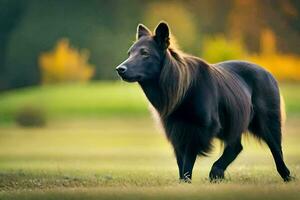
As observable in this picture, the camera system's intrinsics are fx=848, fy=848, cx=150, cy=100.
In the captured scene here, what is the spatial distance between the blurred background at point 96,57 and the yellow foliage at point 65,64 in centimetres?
2

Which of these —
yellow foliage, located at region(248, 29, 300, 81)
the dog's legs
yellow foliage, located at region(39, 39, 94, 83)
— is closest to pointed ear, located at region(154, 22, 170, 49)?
the dog's legs

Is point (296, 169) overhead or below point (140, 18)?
below

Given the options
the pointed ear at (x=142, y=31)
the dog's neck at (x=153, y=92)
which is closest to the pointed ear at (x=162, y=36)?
the pointed ear at (x=142, y=31)

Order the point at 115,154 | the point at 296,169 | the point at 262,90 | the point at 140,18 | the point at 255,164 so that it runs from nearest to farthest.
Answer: the point at 262,90 < the point at 296,169 < the point at 255,164 < the point at 115,154 < the point at 140,18

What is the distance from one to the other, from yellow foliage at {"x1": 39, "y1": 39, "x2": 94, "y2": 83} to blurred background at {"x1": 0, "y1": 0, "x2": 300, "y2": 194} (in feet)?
0.07

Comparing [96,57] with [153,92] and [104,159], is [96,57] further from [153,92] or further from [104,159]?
[153,92]

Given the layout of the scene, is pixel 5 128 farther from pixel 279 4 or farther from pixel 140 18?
pixel 279 4

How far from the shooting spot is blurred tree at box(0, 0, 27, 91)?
53.2 feet

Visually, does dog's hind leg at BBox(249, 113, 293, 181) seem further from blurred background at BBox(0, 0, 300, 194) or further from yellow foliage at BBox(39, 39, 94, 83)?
yellow foliage at BBox(39, 39, 94, 83)

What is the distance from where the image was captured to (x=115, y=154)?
1518cm

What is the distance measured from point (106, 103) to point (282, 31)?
7192mm

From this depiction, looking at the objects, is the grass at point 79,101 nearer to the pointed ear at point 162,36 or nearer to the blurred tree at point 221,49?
the blurred tree at point 221,49

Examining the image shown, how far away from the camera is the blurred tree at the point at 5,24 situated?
1620cm

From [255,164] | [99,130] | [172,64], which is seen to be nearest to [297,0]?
[255,164]
